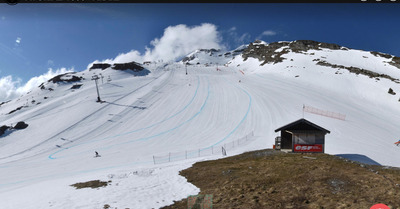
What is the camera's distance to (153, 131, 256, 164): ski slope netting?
27.2 meters

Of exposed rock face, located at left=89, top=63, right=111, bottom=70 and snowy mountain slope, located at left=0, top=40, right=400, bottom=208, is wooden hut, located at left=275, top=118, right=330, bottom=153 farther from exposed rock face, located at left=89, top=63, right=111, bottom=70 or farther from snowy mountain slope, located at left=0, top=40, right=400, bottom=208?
exposed rock face, located at left=89, top=63, right=111, bottom=70

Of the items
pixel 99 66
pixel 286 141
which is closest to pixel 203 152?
pixel 286 141

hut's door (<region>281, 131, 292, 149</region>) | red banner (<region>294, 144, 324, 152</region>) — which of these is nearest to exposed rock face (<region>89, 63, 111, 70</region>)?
hut's door (<region>281, 131, 292, 149</region>)

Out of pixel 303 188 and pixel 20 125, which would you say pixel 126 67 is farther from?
pixel 303 188

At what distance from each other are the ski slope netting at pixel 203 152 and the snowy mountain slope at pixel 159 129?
45.5 inches

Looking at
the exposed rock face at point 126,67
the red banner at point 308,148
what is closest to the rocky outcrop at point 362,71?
the red banner at point 308,148

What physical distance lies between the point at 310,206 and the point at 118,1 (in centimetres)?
1060

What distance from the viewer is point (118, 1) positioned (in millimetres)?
5598

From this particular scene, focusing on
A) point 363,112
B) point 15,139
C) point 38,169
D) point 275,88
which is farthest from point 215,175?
point 275,88

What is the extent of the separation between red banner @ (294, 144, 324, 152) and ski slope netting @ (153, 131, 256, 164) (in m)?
8.93

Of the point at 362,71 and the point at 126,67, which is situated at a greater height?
the point at 126,67

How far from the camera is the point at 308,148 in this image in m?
23.8

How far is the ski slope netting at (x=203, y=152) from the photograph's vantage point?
2717 cm

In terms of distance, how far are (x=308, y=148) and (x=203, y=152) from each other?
45.2 ft
